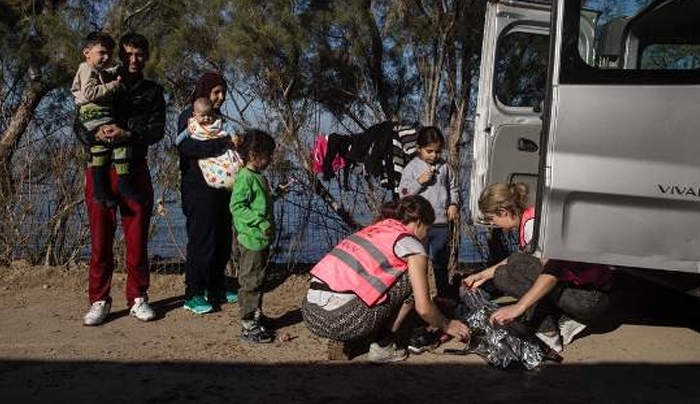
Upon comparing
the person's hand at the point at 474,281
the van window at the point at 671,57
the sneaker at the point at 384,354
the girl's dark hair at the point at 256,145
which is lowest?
the sneaker at the point at 384,354

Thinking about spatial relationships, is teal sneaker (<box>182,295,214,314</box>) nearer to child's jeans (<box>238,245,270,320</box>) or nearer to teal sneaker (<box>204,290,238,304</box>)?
teal sneaker (<box>204,290,238,304</box>)

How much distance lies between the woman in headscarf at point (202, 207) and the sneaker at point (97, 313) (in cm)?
58

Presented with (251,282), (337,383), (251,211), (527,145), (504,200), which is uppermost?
(527,145)

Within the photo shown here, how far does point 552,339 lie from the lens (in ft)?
15.8

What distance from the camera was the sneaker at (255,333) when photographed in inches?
191

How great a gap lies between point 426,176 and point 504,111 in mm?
1077

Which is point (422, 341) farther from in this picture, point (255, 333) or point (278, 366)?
point (255, 333)

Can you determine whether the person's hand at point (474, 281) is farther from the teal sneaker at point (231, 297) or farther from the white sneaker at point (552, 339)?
the teal sneaker at point (231, 297)

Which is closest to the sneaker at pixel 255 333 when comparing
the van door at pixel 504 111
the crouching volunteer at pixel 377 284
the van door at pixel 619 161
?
the crouching volunteer at pixel 377 284

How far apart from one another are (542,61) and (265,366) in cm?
355

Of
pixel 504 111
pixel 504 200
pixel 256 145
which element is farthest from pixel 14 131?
pixel 504 200

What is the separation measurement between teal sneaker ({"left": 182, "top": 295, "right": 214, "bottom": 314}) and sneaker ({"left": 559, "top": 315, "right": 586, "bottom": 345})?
7.94 feet

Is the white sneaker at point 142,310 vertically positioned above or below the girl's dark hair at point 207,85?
below

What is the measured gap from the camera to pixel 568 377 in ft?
14.2
